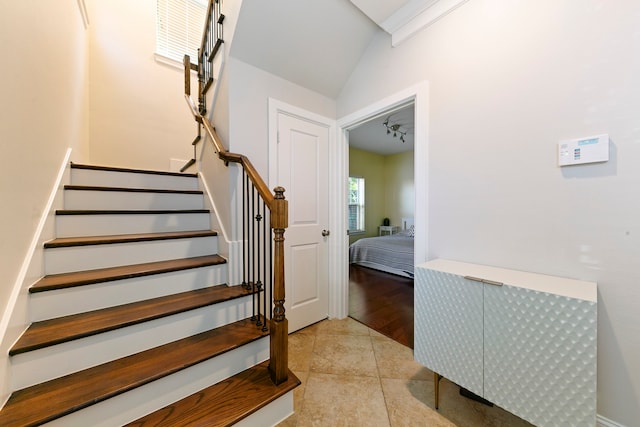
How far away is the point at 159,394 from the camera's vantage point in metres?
1.10

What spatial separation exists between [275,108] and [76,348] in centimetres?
199

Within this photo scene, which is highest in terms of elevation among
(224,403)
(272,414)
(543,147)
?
(543,147)

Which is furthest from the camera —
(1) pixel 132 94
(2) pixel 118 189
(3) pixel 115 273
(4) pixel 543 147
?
(1) pixel 132 94

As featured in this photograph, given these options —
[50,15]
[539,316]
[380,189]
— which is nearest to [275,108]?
[50,15]

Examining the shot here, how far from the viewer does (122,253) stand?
154cm

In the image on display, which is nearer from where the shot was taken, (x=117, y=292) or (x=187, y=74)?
(x=117, y=292)

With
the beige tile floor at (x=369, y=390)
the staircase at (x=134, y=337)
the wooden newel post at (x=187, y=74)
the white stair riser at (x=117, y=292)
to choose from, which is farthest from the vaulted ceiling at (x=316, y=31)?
the beige tile floor at (x=369, y=390)

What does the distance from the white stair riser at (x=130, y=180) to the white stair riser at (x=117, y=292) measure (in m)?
1.21

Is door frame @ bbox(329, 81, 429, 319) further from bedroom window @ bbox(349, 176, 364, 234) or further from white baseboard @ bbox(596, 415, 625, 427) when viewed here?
bedroom window @ bbox(349, 176, 364, 234)

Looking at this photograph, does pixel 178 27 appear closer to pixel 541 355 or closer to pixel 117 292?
pixel 117 292

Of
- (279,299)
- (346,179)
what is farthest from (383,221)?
(279,299)

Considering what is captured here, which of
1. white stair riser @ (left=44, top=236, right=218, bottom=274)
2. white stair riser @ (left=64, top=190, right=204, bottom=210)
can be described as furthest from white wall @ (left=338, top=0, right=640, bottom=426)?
white stair riser @ (left=64, top=190, right=204, bottom=210)

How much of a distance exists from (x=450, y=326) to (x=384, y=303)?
166cm

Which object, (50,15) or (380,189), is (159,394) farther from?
(380,189)
